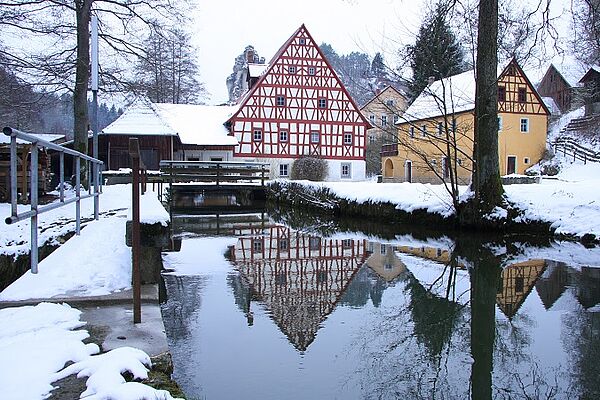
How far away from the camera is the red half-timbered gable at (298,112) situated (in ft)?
124

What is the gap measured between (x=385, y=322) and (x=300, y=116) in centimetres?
3391

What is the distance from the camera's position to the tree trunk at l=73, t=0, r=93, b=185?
16.3 metres

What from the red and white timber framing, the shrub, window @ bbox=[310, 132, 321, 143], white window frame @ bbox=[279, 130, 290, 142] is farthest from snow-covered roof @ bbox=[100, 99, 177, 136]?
window @ bbox=[310, 132, 321, 143]

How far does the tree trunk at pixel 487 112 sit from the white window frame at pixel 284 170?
1028 inches

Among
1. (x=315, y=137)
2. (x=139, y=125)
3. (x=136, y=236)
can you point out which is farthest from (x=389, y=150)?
(x=136, y=236)

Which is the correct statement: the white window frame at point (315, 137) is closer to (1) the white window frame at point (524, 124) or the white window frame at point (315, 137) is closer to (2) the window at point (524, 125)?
(1) the white window frame at point (524, 124)

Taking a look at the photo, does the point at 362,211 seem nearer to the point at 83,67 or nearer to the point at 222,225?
the point at 222,225

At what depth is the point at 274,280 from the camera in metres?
7.39

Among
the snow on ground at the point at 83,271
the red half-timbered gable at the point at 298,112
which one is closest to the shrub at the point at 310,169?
the red half-timbered gable at the point at 298,112

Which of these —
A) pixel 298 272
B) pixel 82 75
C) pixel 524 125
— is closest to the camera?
pixel 298 272

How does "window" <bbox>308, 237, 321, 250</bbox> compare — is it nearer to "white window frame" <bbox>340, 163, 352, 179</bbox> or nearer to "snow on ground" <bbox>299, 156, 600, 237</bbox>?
"snow on ground" <bbox>299, 156, 600, 237</bbox>

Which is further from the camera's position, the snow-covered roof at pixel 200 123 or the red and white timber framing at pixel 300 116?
the red and white timber framing at pixel 300 116

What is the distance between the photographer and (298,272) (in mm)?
8016

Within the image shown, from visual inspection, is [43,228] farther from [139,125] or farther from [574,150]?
[574,150]
